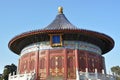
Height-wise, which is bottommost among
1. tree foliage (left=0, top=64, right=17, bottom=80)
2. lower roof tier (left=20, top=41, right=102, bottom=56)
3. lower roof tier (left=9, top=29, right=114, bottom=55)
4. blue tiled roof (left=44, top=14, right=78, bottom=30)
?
tree foliage (left=0, top=64, right=17, bottom=80)

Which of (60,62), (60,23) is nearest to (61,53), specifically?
(60,62)

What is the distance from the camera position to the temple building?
80.9 ft

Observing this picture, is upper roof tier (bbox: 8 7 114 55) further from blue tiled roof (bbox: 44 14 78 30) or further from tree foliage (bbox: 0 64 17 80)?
tree foliage (bbox: 0 64 17 80)

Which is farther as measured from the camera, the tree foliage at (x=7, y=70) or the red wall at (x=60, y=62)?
the tree foliage at (x=7, y=70)

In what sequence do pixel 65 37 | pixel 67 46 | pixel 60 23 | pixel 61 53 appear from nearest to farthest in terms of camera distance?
pixel 61 53
pixel 67 46
pixel 65 37
pixel 60 23

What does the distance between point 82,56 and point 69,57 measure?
5.60 feet

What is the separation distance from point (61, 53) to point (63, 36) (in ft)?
6.76

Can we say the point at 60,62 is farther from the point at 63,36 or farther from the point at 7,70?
the point at 7,70

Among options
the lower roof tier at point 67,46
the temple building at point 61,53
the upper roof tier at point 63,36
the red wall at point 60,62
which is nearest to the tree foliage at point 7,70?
the upper roof tier at point 63,36

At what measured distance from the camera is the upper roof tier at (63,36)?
25188 millimetres

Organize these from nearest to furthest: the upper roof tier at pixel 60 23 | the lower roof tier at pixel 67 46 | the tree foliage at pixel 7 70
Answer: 1. the lower roof tier at pixel 67 46
2. the upper roof tier at pixel 60 23
3. the tree foliage at pixel 7 70

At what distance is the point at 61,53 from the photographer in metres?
25.6

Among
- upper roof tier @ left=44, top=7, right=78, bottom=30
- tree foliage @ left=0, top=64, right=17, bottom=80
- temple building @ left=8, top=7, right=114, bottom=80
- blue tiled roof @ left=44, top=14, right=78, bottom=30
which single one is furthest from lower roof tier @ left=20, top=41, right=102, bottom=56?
→ tree foliage @ left=0, top=64, right=17, bottom=80

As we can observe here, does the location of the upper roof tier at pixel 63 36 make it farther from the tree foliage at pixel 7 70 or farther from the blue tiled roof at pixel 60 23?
the tree foliage at pixel 7 70
